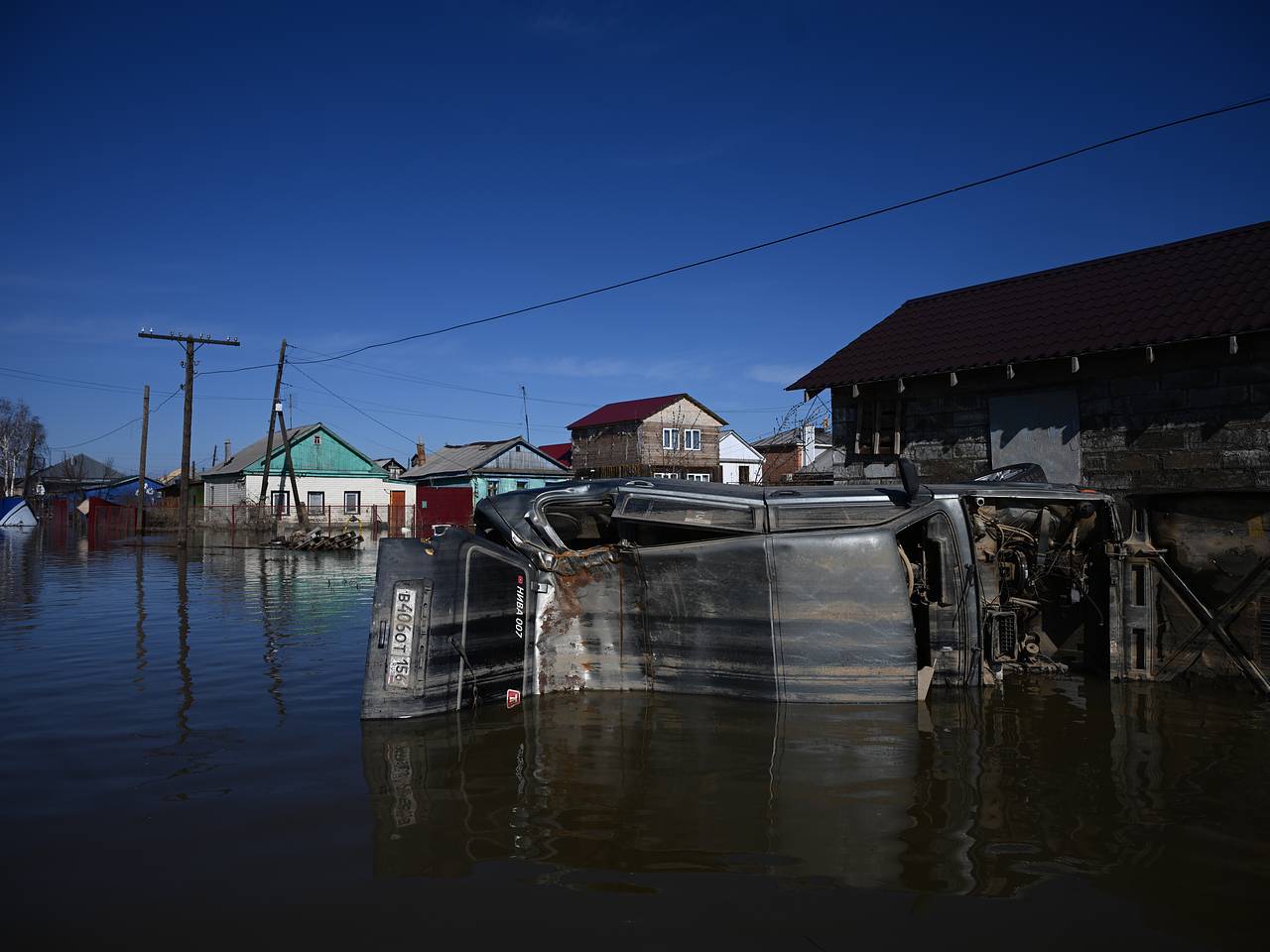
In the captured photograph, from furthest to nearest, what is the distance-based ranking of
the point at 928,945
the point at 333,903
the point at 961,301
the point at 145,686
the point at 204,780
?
1. the point at 961,301
2. the point at 145,686
3. the point at 204,780
4. the point at 333,903
5. the point at 928,945

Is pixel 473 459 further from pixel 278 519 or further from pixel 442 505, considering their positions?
pixel 278 519

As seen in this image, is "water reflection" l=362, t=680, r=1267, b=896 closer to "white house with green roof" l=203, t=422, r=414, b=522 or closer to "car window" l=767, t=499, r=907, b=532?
"car window" l=767, t=499, r=907, b=532

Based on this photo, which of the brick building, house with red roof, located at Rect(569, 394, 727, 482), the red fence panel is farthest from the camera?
house with red roof, located at Rect(569, 394, 727, 482)

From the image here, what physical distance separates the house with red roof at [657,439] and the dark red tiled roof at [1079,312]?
33.5 m

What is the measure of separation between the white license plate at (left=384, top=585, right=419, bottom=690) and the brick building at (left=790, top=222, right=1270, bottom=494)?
11.0 metres

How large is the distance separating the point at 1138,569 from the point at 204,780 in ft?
25.6

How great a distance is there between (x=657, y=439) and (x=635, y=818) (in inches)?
1879

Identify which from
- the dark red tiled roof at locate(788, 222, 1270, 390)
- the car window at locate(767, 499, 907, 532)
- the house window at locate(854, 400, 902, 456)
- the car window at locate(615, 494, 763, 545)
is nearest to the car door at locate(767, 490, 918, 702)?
the car window at locate(767, 499, 907, 532)

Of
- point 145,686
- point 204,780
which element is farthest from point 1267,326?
point 145,686

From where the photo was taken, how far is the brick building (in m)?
11.9

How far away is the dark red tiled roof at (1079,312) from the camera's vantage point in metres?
12.4

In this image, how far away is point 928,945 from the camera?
338cm

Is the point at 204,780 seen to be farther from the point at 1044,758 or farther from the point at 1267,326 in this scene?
the point at 1267,326

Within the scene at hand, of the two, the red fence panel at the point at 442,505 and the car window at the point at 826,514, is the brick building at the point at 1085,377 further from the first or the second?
the red fence panel at the point at 442,505
